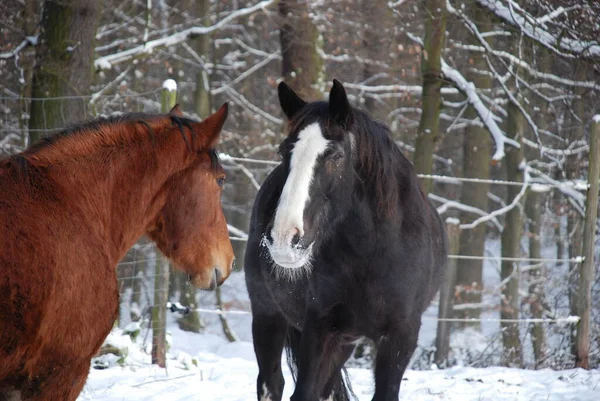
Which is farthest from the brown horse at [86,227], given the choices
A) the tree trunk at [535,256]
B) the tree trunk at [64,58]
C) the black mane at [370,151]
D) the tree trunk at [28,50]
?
the tree trunk at [535,256]

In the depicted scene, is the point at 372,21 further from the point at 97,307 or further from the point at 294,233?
the point at 97,307

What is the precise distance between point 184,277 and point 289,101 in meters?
6.96

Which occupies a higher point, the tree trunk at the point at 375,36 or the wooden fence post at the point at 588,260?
the tree trunk at the point at 375,36

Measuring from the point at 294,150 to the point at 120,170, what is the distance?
0.98 meters

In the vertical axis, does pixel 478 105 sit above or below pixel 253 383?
above

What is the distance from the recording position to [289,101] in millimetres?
4277

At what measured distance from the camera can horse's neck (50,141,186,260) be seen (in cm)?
312

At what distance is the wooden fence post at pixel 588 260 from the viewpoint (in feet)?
24.7

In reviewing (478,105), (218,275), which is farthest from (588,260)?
(218,275)

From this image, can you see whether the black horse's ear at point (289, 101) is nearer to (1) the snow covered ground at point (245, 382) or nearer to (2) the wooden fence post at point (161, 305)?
(1) the snow covered ground at point (245, 382)

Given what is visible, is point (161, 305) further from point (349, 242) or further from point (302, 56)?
point (302, 56)

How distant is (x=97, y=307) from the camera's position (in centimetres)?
294

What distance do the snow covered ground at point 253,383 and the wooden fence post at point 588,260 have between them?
560mm

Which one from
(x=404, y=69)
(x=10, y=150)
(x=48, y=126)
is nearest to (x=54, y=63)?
(x=48, y=126)
